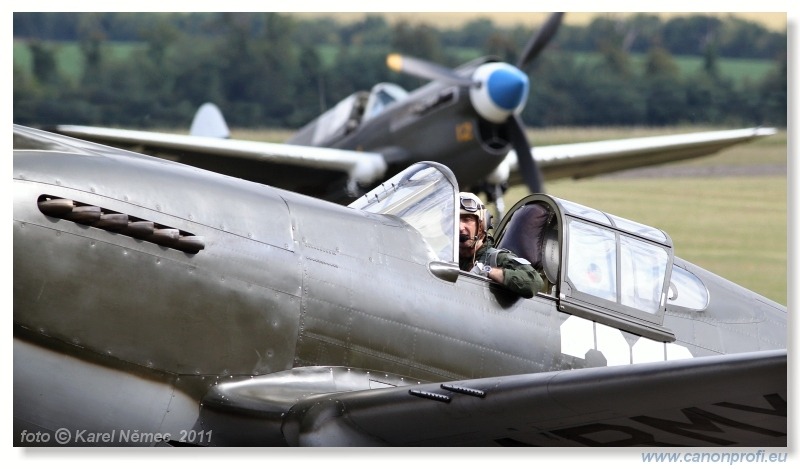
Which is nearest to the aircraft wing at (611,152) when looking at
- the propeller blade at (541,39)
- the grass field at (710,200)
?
the grass field at (710,200)

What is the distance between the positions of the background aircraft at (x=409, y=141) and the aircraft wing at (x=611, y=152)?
2.07 ft

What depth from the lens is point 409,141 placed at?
16266 millimetres

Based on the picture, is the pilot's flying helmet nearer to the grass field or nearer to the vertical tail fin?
the grass field

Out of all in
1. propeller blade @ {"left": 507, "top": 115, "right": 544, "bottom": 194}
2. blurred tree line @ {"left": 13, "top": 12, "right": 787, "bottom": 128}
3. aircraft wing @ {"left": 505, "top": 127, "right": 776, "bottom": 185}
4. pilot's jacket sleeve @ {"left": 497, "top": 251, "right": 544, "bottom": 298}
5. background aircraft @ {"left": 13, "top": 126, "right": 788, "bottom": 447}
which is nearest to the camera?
background aircraft @ {"left": 13, "top": 126, "right": 788, "bottom": 447}

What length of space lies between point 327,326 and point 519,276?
836 millimetres

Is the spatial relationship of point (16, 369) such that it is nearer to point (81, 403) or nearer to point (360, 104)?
point (81, 403)

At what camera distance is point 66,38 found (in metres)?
12.7

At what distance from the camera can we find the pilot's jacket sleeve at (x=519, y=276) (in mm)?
4820

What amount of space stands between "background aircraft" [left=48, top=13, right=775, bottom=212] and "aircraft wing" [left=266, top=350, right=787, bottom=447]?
10903 millimetres

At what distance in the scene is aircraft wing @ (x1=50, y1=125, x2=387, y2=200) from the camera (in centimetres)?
1558

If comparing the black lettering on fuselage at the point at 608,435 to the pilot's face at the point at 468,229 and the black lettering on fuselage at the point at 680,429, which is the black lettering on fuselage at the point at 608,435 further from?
the pilot's face at the point at 468,229

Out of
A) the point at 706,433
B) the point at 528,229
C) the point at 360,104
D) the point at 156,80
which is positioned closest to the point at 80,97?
the point at 156,80

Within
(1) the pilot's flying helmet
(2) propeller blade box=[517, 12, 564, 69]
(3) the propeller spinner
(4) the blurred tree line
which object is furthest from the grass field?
(1) the pilot's flying helmet

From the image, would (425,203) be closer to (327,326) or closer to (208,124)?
(327,326)
